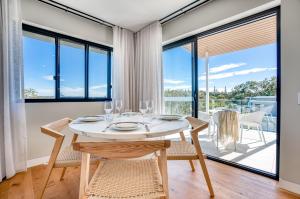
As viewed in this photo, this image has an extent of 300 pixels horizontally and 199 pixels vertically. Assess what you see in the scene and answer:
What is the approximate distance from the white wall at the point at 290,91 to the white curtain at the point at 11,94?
3.10 metres

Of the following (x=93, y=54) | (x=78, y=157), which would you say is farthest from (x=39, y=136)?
(x=93, y=54)

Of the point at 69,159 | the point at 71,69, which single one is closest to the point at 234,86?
the point at 69,159

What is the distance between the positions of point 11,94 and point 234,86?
3.12 m

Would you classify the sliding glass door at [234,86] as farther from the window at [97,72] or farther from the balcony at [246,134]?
the window at [97,72]

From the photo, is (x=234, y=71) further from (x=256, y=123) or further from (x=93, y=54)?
(x=93, y=54)

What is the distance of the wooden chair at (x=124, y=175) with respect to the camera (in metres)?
0.85

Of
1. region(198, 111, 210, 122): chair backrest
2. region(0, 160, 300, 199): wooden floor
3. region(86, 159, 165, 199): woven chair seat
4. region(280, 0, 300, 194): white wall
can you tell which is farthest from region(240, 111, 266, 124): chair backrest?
region(86, 159, 165, 199): woven chair seat

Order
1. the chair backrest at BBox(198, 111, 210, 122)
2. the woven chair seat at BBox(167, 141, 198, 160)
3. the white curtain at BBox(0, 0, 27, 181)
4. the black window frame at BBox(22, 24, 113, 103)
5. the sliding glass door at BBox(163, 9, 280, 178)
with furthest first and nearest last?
the chair backrest at BBox(198, 111, 210, 122), the black window frame at BBox(22, 24, 113, 103), the sliding glass door at BBox(163, 9, 280, 178), the white curtain at BBox(0, 0, 27, 181), the woven chair seat at BBox(167, 141, 198, 160)

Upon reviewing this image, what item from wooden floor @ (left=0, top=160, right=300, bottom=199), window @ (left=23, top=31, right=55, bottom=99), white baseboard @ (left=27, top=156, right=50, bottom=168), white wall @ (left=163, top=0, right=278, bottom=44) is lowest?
wooden floor @ (left=0, top=160, right=300, bottom=199)

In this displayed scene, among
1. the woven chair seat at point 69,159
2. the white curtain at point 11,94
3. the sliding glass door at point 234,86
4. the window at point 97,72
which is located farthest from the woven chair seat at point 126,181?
the window at point 97,72

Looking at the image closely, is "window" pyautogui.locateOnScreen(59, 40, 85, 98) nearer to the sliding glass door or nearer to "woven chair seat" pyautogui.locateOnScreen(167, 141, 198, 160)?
the sliding glass door

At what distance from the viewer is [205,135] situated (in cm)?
315

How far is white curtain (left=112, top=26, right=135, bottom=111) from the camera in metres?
3.03

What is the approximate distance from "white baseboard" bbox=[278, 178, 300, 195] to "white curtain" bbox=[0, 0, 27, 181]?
3.08 metres
